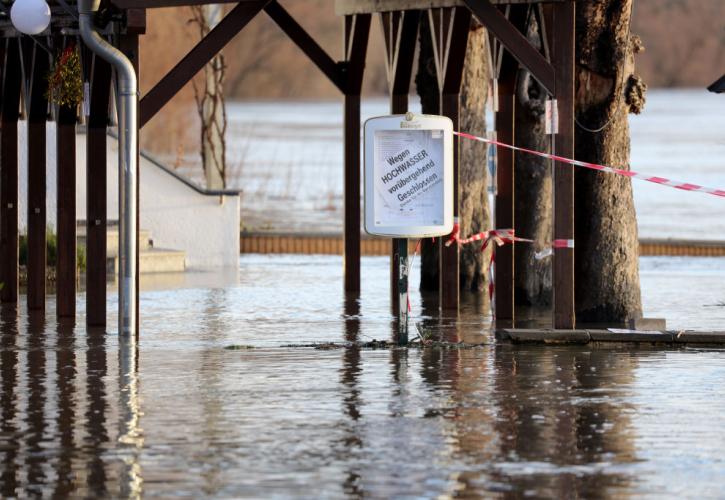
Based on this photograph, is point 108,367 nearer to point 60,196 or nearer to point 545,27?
point 60,196

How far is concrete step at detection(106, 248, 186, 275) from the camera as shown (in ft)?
92.5

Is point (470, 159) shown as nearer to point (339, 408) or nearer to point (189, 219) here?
point (189, 219)

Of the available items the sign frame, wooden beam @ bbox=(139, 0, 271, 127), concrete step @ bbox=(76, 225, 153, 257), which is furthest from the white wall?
the sign frame

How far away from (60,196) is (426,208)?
4.34 metres

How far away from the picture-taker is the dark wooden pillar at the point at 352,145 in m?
23.9

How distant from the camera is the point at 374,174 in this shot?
17016mm

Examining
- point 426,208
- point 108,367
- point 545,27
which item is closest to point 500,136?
point 545,27

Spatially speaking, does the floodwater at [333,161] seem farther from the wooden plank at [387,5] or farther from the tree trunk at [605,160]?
the tree trunk at [605,160]

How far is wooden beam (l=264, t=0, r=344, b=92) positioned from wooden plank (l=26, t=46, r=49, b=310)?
11.3ft

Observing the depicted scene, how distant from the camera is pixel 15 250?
22.6m

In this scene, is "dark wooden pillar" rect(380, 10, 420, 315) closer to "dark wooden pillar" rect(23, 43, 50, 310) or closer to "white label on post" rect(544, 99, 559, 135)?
"dark wooden pillar" rect(23, 43, 50, 310)

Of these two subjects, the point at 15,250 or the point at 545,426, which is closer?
the point at 545,426

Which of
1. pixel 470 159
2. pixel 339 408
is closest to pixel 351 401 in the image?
pixel 339 408

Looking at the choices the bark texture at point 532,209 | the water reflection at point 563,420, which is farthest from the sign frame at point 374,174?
the bark texture at point 532,209
